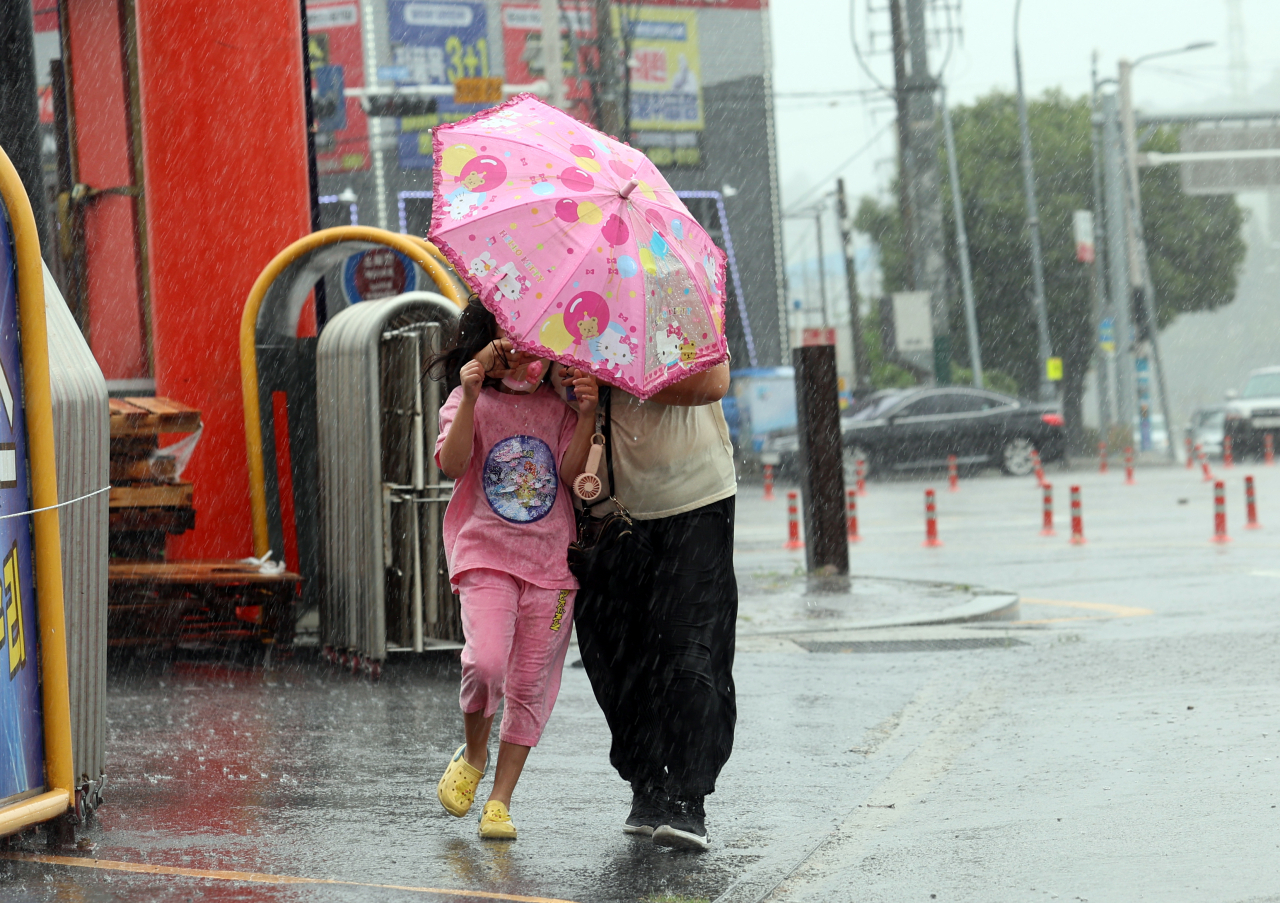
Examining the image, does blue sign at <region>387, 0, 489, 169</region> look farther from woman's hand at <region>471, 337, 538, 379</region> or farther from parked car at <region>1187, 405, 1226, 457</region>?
woman's hand at <region>471, 337, 538, 379</region>

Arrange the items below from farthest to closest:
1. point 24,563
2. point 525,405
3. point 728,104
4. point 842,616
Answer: point 728,104 < point 842,616 < point 525,405 < point 24,563

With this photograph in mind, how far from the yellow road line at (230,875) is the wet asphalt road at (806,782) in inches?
1.8

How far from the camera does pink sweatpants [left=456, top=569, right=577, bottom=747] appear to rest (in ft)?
15.6

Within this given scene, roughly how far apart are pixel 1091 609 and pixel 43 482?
27.0 ft

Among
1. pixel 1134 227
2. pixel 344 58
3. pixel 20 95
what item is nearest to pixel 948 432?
pixel 1134 227

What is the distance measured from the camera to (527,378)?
15.8 feet

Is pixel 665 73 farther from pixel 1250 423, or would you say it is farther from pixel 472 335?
pixel 472 335

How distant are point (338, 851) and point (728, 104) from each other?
133 ft

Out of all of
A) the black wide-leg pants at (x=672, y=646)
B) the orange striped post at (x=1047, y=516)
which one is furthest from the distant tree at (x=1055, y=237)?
the black wide-leg pants at (x=672, y=646)

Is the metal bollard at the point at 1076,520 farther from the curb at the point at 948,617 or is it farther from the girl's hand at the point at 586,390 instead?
the girl's hand at the point at 586,390

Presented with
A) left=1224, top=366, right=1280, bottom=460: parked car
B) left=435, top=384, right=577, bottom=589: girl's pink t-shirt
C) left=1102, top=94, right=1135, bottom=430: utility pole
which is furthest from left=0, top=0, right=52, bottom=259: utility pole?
left=1102, top=94, right=1135, bottom=430: utility pole

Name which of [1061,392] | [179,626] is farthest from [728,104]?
[179,626]

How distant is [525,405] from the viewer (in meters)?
4.86

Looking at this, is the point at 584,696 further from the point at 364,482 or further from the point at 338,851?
the point at 338,851
